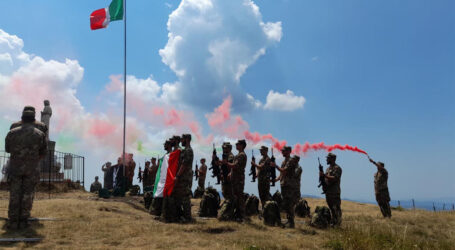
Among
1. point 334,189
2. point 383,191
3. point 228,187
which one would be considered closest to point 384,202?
point 383,191

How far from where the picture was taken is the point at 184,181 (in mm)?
8852

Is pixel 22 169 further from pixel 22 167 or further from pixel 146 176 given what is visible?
pixel 146 176

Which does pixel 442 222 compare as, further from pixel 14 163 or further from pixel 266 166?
pixel 14 163

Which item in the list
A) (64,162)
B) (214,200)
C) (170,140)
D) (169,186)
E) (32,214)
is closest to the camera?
(32,214)

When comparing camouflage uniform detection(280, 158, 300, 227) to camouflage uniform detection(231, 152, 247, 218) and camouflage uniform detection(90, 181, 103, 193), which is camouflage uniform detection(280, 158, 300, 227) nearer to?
camouflage uniform detection(231, 152, 247, 218)

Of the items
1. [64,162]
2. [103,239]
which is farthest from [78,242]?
[64,162]

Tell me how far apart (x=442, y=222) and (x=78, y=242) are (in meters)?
12.5

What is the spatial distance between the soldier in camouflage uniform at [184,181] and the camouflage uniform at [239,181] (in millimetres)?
1318

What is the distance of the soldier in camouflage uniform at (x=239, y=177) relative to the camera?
943cm

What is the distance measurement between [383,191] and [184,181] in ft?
27.5

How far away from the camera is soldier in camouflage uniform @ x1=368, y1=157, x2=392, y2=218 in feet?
42.1

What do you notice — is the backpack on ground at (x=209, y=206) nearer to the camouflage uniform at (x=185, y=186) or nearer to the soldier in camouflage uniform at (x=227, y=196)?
the soldier in camouflage uniform at (x=227, y=196)

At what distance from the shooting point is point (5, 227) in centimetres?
702

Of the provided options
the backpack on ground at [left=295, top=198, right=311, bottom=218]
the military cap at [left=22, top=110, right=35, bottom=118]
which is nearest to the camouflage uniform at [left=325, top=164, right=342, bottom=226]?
the backpack on ground at [left=295, top=198, right=311, bottom=218]
